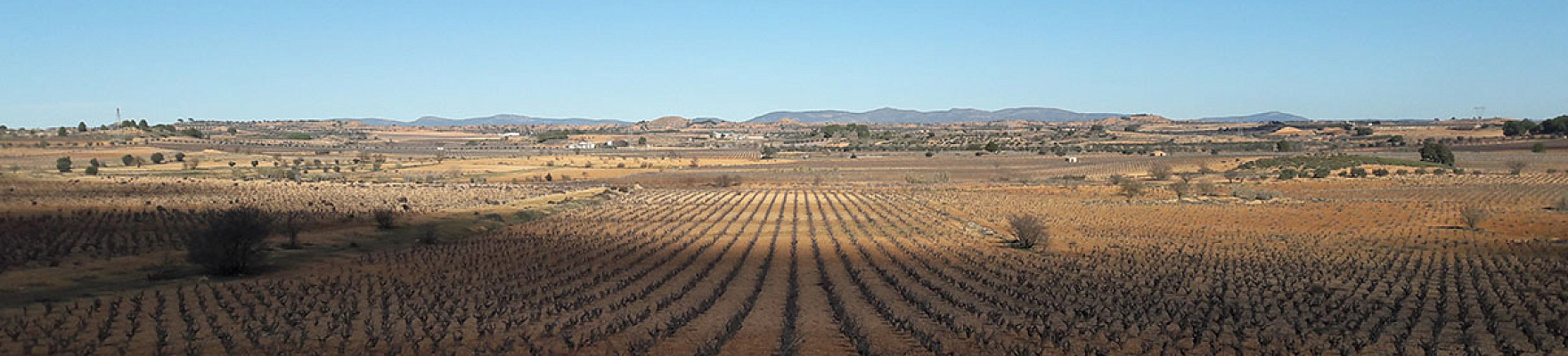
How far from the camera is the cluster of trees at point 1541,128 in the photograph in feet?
438

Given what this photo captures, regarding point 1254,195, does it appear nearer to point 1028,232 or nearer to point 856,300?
point 1028,232

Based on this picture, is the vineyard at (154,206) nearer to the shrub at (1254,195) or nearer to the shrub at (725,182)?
the shrub at (725,182)

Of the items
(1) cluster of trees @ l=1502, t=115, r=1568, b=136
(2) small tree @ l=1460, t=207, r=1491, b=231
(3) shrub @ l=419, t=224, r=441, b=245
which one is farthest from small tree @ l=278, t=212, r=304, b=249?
(1) cluster of trees @ l=1502, t=115, r=1568, b=136

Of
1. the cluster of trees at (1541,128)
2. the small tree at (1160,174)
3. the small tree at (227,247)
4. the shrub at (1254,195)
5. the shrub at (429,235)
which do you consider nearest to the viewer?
the small tree at (227,247)

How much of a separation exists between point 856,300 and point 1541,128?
509ft

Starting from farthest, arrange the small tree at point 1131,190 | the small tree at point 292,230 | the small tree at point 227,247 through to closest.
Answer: the small tree at point 1131,190
the small tree at point 292,230
the small tree at point 227,247

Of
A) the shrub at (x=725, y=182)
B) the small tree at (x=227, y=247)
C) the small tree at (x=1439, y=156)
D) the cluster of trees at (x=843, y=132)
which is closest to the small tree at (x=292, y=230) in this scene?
the small tree at (x=227, y=247)

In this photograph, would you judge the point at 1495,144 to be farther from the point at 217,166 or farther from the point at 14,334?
the point at 14,334

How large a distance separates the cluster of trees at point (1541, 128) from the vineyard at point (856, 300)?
128 m

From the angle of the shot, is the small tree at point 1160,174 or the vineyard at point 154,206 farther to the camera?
the small tree at point 1160,174

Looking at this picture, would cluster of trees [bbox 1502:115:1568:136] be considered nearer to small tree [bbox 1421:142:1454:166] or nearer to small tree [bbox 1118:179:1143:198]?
small tree [bbox 1421:142:1454:166]

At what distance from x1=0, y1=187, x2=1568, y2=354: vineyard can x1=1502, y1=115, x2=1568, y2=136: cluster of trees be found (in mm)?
128055

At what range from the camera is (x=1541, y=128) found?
139 m

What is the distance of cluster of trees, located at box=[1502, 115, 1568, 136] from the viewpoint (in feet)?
438
